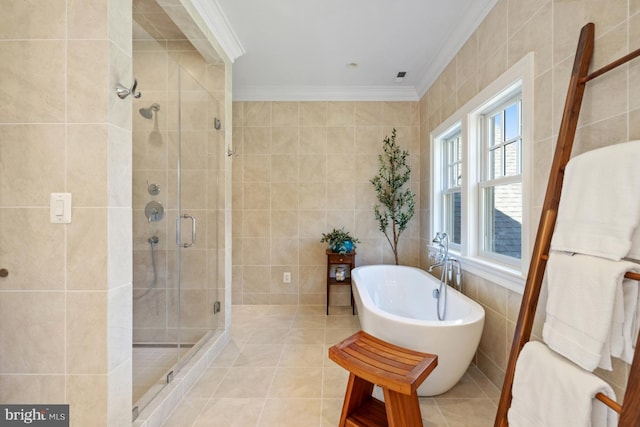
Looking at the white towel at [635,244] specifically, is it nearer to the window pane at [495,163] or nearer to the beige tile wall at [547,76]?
the beige tile wall at [547,76]

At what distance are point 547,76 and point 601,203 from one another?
763mm

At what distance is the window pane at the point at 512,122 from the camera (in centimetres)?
182

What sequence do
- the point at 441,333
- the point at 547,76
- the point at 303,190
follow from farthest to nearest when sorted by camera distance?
1. the point at 303,190
2. the point at 441,333
3. the point at 547,76

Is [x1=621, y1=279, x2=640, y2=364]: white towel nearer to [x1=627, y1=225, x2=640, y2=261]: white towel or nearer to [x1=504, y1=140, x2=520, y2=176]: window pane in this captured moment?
[x1=627, y1=225, x2=640, y2=261]: white towel

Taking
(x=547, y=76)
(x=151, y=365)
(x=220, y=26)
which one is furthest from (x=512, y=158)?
(x=151, y=365)

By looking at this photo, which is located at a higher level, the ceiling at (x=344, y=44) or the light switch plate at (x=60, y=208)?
the ceiling at (x=344, y=44)

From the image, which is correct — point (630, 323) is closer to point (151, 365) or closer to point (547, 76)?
point (547, 76)

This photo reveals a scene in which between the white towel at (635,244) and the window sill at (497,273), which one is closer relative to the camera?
the white towel at (635,244)

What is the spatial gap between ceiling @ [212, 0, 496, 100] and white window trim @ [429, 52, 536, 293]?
0.56 metres

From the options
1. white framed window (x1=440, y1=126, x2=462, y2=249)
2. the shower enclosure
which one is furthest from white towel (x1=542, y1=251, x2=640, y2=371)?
the shower enclosure

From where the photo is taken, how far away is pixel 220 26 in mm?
2115

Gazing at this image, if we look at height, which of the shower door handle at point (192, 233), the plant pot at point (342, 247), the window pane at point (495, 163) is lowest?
the plant pot at point (342, 247)

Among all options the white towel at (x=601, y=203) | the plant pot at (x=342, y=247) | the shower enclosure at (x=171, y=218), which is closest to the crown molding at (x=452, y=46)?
the white towel at (x=601, y=203)

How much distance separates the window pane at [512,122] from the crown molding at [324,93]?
1.52 meters
